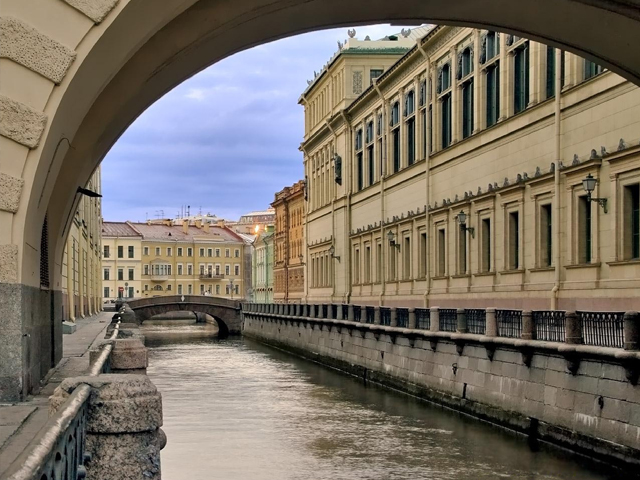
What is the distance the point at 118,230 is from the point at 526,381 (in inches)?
4635

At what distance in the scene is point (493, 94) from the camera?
32562 mm

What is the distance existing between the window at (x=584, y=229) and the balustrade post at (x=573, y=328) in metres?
8.05

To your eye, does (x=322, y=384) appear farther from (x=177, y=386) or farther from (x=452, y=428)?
(x=452, y=428)

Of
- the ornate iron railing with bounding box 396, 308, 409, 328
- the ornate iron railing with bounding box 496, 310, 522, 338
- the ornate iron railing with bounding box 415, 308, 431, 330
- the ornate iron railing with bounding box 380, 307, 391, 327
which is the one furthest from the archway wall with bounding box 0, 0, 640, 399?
the ornate iron railing with bounding box 380, 307, 391, 327

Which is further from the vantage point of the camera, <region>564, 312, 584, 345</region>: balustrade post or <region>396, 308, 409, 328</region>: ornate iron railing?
<region>396, 308, 409, 328</region>: ornate iron railing

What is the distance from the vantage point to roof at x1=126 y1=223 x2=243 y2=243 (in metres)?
136

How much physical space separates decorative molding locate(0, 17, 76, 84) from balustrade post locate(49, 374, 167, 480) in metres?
3.11

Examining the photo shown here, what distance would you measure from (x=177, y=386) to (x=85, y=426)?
90.2ft

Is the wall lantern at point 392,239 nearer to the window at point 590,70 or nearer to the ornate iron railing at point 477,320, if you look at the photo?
the window at point 590,70

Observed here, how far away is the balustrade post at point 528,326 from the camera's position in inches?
782

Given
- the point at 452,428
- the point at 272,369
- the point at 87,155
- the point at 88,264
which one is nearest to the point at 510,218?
the point at 452,428

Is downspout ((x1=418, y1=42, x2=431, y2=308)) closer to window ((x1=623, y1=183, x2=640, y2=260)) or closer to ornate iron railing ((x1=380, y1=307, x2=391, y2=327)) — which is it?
ornate iron railing ((x1=380, y1=307, x2=391, y2=327))

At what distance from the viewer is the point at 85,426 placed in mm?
5750

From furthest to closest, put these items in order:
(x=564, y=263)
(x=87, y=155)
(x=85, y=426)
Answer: (x=564, y=263) < (x=87, y=155) < (x=85, y=426)
